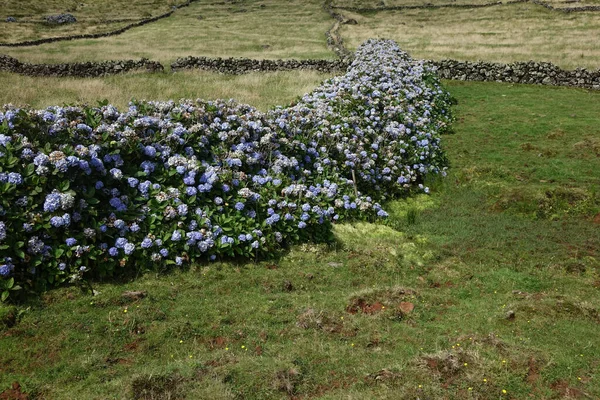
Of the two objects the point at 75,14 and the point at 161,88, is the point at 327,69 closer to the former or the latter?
the point at 161,88

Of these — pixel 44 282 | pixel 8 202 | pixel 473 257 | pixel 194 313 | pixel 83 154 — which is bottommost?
pixel 473 257

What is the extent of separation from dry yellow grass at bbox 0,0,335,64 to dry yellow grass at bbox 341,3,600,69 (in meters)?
5.89

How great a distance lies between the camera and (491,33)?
52781mm

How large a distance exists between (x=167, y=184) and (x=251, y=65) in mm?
25896

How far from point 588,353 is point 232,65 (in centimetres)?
3044

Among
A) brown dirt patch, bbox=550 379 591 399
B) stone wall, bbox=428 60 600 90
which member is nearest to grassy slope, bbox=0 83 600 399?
brown dirt patch, bbox=550 379 591 399

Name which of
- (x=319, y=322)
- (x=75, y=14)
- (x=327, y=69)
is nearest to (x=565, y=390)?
(x=319, y=322)

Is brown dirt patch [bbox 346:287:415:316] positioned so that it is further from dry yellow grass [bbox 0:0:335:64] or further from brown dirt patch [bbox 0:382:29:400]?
dry yellow grass [bbox 0:0:335:64]

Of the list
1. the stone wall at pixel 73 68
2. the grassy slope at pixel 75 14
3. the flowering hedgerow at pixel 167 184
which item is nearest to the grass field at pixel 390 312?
the flowering hedgerow at pixel 167 184

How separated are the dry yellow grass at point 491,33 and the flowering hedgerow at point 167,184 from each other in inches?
1150

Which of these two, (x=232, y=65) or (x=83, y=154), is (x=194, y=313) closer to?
(x=83, y=154)

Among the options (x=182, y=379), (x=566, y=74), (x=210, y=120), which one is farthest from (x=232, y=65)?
(x=182, y=379)

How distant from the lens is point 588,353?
228 inches

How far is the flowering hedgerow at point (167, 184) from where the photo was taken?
6.93m
